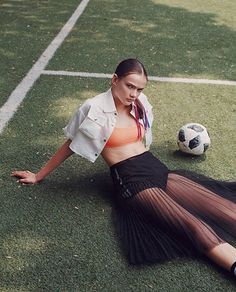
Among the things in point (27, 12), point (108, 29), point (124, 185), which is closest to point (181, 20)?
point (108, 29)

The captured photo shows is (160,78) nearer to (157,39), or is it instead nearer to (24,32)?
(157,39)

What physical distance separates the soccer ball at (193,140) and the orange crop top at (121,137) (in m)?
0.83

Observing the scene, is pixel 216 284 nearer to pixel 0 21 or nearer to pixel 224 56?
pixel 224 56

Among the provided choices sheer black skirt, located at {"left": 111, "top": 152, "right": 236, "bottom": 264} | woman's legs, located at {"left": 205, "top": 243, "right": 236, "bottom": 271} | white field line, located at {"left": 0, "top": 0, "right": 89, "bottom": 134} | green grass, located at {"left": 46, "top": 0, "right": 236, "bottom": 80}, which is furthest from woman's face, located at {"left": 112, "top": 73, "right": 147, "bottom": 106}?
green grass, located at {"left": 46, "top": 0, "right": 236, "bottom": 80}

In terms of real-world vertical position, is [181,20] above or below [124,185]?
below

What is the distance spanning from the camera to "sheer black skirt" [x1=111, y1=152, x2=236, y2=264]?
344cm

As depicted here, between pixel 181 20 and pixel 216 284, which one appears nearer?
pixel 216 284

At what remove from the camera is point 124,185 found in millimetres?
3812

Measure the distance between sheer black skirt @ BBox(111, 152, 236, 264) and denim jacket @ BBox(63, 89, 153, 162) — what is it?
0.80 ft

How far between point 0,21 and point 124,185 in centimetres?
606

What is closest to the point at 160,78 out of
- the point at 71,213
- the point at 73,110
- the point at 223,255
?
the point at 73,110

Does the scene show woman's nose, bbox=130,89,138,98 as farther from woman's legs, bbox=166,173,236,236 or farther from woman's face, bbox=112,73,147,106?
woman's legs, bbox=166,173,236,236

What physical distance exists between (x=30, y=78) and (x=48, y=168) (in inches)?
105

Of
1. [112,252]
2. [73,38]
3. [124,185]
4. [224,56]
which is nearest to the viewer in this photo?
[112,252]
